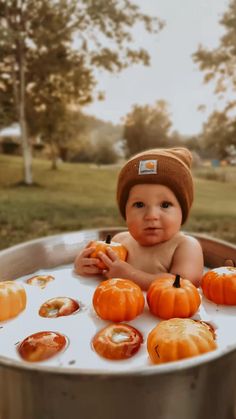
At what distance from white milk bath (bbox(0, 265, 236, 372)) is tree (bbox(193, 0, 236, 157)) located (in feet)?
13.0

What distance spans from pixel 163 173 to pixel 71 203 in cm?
359

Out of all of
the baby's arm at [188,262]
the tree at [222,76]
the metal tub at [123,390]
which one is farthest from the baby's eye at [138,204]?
the tree at [222,76]

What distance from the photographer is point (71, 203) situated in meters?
4.82

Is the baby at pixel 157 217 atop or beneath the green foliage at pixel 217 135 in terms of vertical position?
beneath

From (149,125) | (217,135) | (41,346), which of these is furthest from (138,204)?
(149,125)

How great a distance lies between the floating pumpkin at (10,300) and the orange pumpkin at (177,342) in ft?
1.45

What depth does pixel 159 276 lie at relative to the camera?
1309 mm

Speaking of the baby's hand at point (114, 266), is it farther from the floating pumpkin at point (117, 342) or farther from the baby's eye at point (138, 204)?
the floating pumpkin at point (117, 342)

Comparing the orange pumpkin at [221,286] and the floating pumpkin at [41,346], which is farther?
the orange pumpkin at [221,286]

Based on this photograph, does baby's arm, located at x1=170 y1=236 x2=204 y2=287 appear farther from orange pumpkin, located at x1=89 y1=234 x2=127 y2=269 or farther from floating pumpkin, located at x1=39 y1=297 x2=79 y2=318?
floating pumpkin, located at x1=39 y1=297 x2=79 y2=318

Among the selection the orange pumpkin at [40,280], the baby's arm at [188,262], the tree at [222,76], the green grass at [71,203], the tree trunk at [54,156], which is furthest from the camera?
the tree trunk at [54,156]

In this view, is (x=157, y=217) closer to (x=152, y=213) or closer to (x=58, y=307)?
(x=152, y=213)

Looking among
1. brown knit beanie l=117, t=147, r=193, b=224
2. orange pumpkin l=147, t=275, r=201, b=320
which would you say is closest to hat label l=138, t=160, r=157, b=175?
brown knit beanie l=117, t=147, r=193, b=224

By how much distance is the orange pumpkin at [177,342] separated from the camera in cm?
84
